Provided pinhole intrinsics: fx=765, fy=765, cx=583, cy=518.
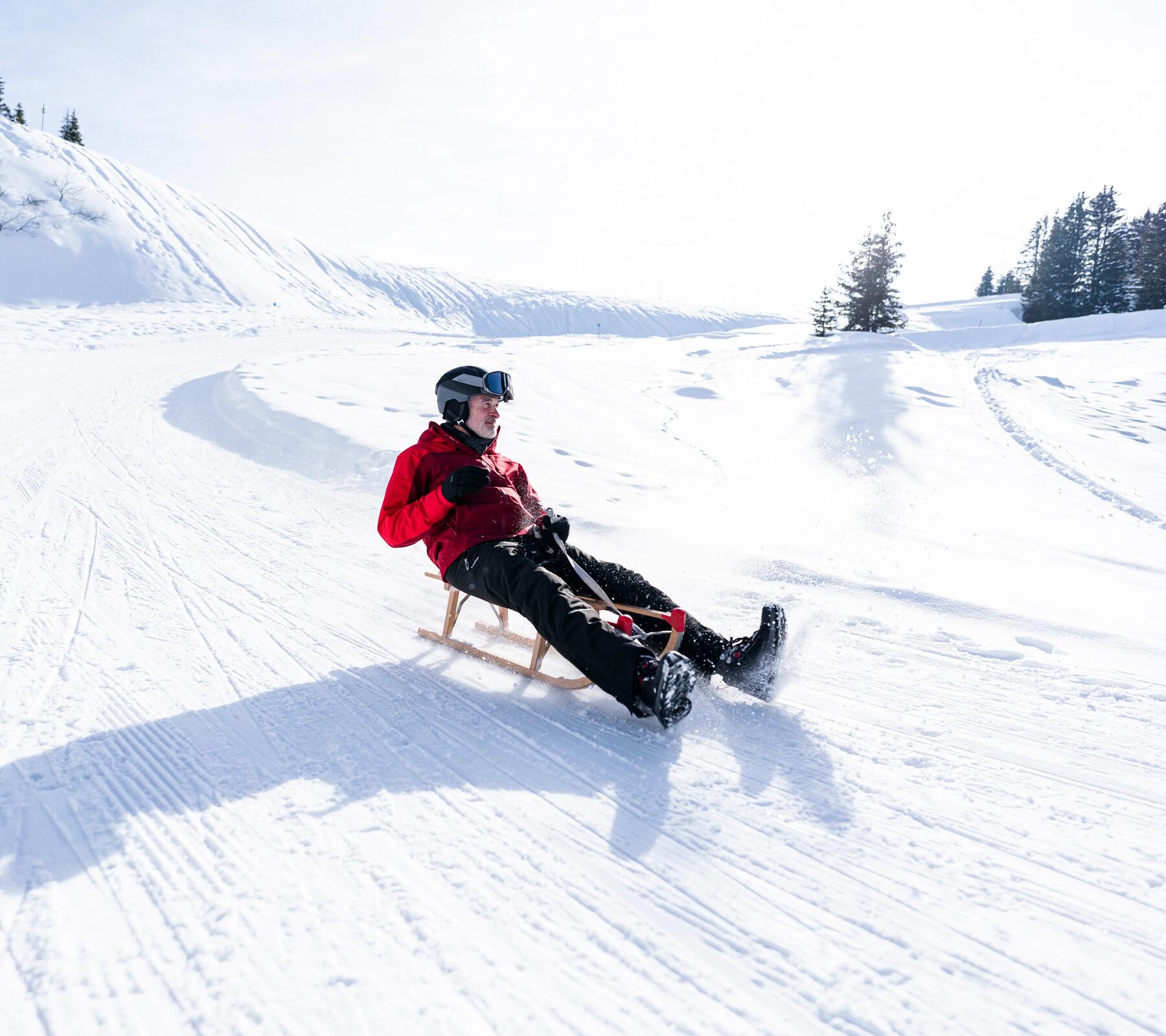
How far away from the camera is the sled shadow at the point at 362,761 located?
7.35 feet

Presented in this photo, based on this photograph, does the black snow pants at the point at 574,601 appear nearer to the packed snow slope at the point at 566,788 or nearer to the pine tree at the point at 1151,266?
the packed snow slope at the point at 566,788

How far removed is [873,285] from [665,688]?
33942 mm

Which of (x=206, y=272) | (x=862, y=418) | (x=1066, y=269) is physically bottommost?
(x=862, y=418)

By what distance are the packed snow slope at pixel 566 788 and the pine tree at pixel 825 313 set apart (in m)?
30.3

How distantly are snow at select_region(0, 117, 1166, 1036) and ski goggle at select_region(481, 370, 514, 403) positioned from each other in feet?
4.25

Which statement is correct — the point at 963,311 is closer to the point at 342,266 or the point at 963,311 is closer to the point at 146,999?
the point at 342,266

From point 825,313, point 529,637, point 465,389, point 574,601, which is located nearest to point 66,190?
point 825,313

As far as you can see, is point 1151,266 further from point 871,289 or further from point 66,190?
point 66,190

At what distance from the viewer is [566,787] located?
2.51 m

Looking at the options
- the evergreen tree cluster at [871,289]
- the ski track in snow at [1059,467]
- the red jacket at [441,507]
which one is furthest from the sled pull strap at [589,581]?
the evergreen tree cluster at [871,289]

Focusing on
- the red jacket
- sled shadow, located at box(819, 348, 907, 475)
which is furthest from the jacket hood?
sled shadow, located at box(819, 348, 907, 475)

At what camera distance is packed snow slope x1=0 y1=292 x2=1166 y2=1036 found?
Result: 1.68 metres

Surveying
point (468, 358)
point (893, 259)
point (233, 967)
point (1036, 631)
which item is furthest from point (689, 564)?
point (893, 259)

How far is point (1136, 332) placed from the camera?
26.0 metres
